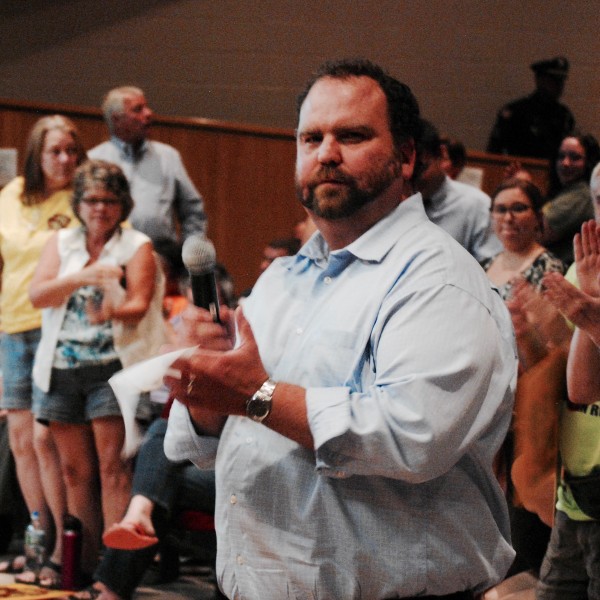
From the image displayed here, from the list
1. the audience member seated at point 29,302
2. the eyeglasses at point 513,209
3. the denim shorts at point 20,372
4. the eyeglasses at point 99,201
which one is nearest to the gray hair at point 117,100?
the audience member seated at point 29,302

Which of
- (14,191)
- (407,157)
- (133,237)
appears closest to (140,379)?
(407,157)

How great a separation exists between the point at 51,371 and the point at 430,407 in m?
2.47

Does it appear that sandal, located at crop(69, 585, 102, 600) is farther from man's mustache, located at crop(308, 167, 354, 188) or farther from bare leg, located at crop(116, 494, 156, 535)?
man's mustache, located at crop(308, 167, 354, 188)

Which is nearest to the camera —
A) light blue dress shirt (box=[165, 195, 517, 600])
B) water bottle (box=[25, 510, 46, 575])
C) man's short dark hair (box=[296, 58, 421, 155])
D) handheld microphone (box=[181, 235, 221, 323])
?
light blue dress shirt (box=[165, 195, 517, 600])

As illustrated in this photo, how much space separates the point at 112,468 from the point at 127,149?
1.70 metres

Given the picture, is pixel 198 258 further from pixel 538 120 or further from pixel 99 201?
pixel 538 120

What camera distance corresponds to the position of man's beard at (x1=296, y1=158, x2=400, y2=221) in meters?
1.64

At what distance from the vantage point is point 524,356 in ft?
9.11

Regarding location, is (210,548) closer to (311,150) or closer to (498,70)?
(311,150)

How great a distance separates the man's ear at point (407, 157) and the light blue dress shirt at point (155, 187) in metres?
3.03

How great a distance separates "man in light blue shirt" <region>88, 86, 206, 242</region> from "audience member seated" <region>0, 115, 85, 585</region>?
1.94 ft

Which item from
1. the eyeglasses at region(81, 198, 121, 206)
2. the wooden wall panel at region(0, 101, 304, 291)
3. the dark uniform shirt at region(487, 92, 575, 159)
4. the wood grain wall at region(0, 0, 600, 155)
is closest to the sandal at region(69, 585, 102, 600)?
the eyeglasses at region(81, 198, 121, 206)

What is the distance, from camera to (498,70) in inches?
243

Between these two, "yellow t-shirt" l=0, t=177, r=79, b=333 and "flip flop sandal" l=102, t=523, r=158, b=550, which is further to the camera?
"yellow t-shirt" l=0, t=177, r=79, b=333
